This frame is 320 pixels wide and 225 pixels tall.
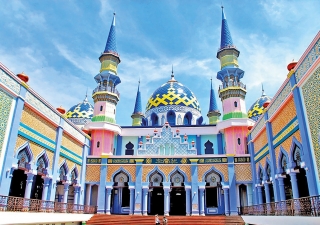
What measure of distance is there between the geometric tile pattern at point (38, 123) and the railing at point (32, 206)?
2.91 metres

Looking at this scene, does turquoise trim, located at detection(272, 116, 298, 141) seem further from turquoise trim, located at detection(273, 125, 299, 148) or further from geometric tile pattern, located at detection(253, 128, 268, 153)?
geometric tile pattern, located at detection(253, 128, 268, 153)

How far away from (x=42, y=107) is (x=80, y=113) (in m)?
16.0

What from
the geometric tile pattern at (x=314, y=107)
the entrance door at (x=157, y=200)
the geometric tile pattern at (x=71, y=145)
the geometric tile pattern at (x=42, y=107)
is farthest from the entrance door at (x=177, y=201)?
the geometric tile pattern at (x=314, y=107)

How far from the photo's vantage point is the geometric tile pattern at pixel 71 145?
47.3 ft

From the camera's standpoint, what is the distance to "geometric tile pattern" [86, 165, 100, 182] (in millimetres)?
16938

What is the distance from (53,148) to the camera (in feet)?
42.9

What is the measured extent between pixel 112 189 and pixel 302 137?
39.7ft

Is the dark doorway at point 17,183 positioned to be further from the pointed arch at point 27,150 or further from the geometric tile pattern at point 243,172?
the geometric tile pattern at point 243,172

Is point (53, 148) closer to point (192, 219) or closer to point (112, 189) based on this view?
point (112, 189)

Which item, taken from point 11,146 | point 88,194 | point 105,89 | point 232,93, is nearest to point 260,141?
point 232,93

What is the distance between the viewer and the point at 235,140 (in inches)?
715

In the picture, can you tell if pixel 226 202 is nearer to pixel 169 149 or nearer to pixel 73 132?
pixel 169 149

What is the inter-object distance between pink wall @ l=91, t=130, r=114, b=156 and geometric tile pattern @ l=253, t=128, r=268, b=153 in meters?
9.20

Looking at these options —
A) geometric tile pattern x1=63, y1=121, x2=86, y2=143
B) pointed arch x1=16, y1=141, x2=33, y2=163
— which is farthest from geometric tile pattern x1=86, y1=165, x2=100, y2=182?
pointed arch x1=16, y1=141, x2=33, y2=163
